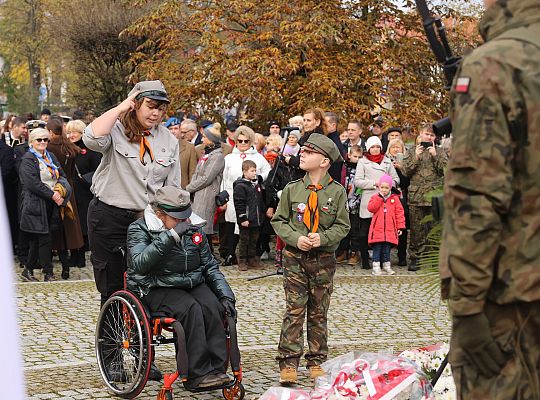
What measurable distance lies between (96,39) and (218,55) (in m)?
9.74

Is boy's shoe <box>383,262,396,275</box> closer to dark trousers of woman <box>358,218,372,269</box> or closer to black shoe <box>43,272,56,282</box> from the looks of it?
dark trousers of woman <box>358,218,372,269</box>

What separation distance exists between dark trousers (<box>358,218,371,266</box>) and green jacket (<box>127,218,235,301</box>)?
271 inches

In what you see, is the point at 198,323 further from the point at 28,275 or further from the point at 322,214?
the point at 28,275

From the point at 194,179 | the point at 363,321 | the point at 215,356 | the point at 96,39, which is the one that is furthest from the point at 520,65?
the point at 96,39

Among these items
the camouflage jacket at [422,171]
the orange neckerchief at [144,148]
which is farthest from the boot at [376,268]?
the orange neckerchief at [144,148]

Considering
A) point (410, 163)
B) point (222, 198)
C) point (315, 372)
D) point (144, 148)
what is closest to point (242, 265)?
point (222, 198)

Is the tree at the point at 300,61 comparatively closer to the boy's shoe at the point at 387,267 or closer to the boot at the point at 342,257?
the boot at the point at 342,257

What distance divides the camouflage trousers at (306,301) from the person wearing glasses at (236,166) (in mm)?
6169

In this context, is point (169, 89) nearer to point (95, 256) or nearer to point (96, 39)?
point (96, 39)

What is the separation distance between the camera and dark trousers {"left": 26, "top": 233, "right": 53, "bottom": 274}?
38.5 ft

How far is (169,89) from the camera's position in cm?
1889

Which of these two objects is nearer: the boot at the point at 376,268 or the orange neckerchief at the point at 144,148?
the orange neckerchief at the point at 144,148

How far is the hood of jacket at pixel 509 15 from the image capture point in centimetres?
316

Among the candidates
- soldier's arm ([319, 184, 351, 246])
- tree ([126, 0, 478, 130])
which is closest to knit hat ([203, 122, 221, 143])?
tree ([126, 0, 478, 130])
